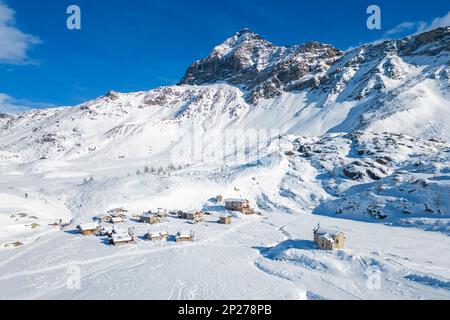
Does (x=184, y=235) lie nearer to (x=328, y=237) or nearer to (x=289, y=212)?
Answer: (x=328, y=237)

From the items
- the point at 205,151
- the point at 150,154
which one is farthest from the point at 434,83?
the point at 150,154

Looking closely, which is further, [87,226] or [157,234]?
[87,226]

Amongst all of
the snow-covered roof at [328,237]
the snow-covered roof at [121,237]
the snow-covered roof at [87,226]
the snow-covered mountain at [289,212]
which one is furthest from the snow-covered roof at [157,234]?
the snow-covered roof at [328,237]

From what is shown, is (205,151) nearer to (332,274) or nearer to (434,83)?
(434,83)

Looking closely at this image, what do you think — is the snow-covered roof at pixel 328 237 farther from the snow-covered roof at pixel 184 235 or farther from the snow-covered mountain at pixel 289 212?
the snow-covered roof at pixel 184 235

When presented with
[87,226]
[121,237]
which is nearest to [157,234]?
[121,237]

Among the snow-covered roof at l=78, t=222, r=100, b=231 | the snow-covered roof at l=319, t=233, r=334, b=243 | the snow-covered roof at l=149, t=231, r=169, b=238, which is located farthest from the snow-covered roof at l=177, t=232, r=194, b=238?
the snow-covered roof at l=319, t=233, r=334, b=243

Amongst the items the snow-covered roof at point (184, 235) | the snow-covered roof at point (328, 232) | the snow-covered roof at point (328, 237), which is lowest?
the snow-covered roof at point (184, 235)

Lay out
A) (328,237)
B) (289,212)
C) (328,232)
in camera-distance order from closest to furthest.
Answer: (328,237) < (328,232) < (289,212)

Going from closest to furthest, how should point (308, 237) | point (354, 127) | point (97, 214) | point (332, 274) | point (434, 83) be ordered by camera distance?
point (332, 274)
point (308, 237)
point (97, 214)
point (354, 127)
point (434, 83)

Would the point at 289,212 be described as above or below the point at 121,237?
above

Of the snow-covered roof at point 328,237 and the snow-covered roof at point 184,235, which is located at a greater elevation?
the snow-covered roof at point 328,237
